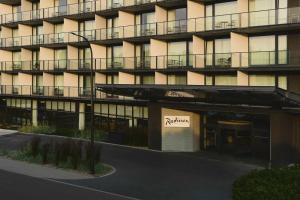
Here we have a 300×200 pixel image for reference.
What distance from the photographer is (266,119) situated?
107ft

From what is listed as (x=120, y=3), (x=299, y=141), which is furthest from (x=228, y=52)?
(x=120, y=3)

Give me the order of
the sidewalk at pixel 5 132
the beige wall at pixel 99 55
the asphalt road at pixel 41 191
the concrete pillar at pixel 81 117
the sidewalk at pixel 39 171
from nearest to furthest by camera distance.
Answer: the asphalt road at pixel 41 191 < the sidewalk at pixel 39 171 < the beige wall at pixel 99 55 < the concrete pillar at pixel 81 117 < the sidewalk at pixel 5 132

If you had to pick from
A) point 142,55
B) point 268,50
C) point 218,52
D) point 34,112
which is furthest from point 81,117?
point 268,50

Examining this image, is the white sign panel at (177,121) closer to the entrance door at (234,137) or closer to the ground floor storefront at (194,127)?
the ground floor storefront at (194,127)

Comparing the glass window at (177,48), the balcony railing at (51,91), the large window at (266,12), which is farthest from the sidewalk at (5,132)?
the large window at (266,12)

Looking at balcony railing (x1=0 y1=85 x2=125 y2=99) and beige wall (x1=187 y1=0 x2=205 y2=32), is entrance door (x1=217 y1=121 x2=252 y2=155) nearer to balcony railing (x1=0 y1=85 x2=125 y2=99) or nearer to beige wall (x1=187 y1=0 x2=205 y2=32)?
beige wall (x1=187 y1=0 x2=205 y2=32)

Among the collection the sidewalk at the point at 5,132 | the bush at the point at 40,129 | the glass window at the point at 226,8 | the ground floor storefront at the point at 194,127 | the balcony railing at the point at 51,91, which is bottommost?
the sidewalk at the point at 5,132

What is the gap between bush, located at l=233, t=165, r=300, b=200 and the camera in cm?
1349

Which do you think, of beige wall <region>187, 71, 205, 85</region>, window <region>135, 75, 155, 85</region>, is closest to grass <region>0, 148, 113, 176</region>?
beige wall <region>187, 71, 205, 85</region>

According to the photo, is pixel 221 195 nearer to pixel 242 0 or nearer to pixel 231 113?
pixel 231 113

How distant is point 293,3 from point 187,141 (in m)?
13.7

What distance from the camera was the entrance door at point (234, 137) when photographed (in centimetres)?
3431

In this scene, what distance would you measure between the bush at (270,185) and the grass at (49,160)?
15.2 metres

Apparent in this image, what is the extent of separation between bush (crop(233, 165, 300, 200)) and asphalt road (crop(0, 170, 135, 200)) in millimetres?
9215
